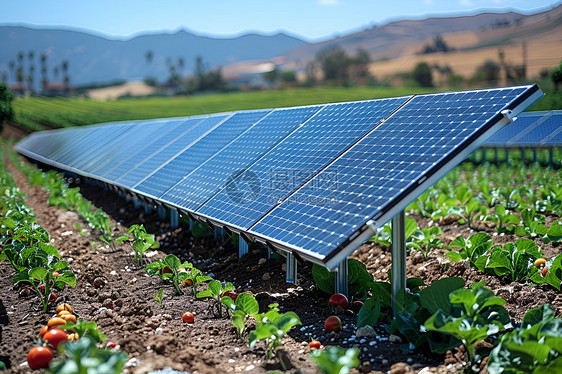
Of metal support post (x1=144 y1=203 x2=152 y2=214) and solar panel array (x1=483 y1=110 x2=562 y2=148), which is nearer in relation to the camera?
metal support post (x1=144 y1=203 x2=152 y2=214)

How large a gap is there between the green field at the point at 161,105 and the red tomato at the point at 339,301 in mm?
67291

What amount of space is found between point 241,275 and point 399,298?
10.0 feet

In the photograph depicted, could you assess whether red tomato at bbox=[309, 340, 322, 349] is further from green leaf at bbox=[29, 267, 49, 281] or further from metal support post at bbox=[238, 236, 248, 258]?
metal support post at bbox=[238, 236, 248, 258]

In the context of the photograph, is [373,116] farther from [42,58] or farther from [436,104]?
[42,58]

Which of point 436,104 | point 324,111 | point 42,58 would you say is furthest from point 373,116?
point 42,58

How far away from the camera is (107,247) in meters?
9.87

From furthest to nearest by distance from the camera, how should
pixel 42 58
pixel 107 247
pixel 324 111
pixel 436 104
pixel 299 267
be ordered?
1. pixel 42 58
2. pixel 107 247
3. pixel 324 111
4. pixel 299 267
5. pixel 436 104

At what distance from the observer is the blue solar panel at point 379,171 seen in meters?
5.10

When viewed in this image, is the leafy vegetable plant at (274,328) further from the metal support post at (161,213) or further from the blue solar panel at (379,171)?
the metal support post at (161,213)

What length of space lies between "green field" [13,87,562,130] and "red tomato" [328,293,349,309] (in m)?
67.3

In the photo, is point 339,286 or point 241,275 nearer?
point 339,286

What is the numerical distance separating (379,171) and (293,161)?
1937 mm

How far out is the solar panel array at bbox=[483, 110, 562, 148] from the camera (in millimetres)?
14752

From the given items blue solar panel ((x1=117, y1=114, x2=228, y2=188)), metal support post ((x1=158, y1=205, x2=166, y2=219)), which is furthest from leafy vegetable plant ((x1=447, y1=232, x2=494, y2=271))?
blue solar panel ((x1=117, y1=114, x2=228, y2=188))
